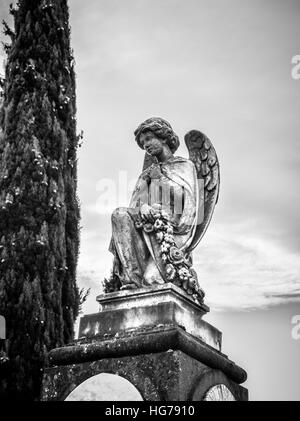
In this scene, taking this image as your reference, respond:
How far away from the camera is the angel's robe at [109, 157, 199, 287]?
5.37 metres

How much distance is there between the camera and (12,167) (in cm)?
967

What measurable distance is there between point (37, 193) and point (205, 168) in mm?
4166

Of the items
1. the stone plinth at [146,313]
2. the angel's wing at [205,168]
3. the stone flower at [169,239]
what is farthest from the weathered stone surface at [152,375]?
the angel's wing at [205,168]

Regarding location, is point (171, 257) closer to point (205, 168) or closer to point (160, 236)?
point (160, 236)

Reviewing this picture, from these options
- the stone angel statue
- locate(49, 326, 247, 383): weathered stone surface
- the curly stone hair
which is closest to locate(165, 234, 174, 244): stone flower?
the stone angel statue

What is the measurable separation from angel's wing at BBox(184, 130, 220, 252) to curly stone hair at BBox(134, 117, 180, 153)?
240mm

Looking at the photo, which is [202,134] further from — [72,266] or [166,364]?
[72,266]

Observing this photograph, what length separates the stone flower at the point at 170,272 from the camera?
5164mm

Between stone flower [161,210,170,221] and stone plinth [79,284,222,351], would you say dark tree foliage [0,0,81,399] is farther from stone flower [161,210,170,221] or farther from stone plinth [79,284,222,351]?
stone flower [161,210,170,221]

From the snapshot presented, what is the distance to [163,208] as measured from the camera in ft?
18.8

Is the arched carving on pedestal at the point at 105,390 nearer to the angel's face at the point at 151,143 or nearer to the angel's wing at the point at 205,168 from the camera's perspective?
the angel's wing at the point at 205,168

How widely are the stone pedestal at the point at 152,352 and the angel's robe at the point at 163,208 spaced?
0.31m
